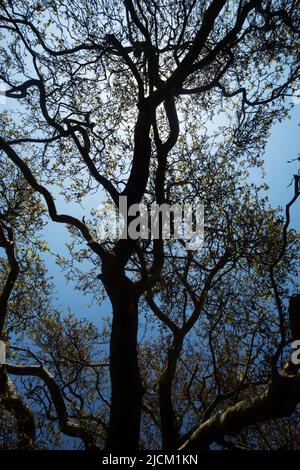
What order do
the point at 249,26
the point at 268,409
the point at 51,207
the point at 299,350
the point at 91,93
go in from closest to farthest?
1. the point at 268,409
2. the point at 299,350
3. the point at 51,207
4. the point at 249,26
5. the point at 91,93

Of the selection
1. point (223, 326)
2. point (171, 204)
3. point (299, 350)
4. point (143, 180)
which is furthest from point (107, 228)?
point (299, 350)

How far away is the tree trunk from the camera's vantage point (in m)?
5.04

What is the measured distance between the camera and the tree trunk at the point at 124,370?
504cm

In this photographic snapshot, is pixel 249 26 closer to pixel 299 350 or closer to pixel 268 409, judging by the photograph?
pixel 299 350

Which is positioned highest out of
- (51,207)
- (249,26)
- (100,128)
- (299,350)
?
(249,26)

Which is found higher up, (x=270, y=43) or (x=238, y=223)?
(x=270, y=43)

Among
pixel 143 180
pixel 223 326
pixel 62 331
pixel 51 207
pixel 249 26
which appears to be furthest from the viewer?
pixel 62 331

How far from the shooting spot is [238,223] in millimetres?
9641

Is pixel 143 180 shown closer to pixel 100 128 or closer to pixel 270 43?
pixel 100 128

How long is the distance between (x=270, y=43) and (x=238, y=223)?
5593mm

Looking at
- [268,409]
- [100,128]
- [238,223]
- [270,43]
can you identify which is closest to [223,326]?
[238,223]

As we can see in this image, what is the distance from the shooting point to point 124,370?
546 centimetres
